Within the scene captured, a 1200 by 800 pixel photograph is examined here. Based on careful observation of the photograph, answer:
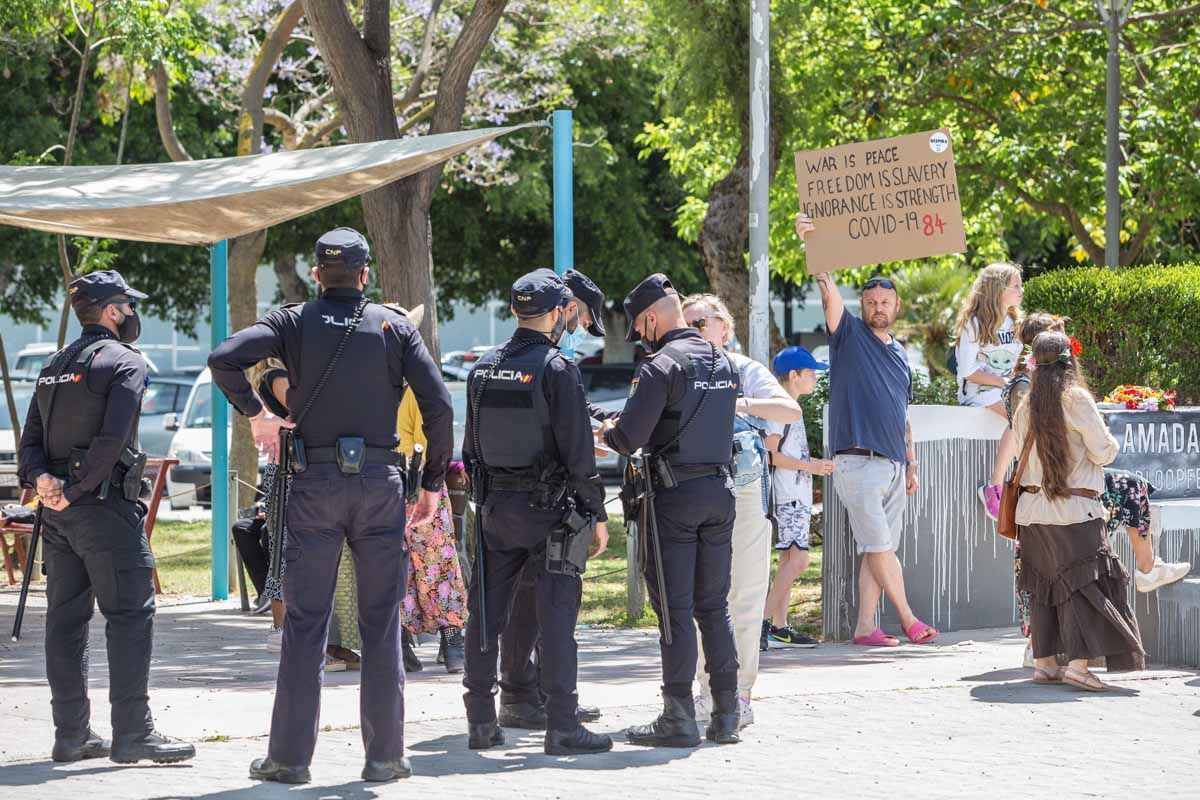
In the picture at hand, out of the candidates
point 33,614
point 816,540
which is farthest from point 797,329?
point 33,614

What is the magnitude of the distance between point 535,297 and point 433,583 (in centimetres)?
249

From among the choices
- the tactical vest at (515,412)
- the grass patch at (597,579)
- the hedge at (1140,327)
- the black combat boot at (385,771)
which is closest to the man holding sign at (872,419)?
the grass patch at (597,579)

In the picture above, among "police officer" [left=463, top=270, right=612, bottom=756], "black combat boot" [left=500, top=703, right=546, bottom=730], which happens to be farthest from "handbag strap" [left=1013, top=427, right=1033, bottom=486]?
"black combat boot" [left=500, top=703, right=546, bottom=730]

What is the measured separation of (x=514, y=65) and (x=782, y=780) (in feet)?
59.2

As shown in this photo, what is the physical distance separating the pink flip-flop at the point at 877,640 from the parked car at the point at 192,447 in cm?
1222

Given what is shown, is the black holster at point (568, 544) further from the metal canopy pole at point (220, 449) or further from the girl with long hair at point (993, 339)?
the metal canopy pole at point (220, 449)

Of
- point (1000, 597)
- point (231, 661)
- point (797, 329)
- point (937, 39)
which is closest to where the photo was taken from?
point (231, 661)

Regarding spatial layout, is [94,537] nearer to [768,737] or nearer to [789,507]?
[768,737]

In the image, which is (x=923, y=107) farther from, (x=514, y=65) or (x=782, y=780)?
(x=782, y=780)

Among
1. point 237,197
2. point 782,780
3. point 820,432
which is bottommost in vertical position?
point 782,780

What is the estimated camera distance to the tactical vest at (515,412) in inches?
256

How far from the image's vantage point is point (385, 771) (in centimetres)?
614

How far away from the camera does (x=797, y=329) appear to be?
5247 cm

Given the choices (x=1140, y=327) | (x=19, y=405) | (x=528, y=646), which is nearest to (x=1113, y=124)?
(x=1140, y=327)
